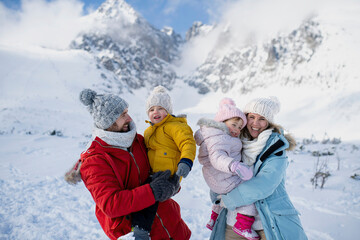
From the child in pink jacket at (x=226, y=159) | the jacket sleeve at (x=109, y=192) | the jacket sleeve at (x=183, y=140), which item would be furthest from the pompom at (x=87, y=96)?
the child in pink jacket at (x=226, y=159)

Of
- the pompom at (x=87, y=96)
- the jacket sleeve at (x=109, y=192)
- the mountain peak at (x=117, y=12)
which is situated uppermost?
the mountain peak at (x=117, y=12)

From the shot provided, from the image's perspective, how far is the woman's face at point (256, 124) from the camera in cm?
231

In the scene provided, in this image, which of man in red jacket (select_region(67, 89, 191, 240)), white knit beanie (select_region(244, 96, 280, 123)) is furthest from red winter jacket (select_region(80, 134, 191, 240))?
white knit beanie (select_region(244, 96, 280, 123))

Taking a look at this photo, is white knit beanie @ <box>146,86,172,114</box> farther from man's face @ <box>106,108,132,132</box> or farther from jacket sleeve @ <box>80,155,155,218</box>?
jacket sleeve @ <box>80,155,155,218</box>

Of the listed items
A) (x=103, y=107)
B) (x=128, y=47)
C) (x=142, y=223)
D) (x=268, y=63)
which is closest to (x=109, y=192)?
(x=142, y=223)

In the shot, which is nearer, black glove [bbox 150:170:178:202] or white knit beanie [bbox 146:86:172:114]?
black glove [bbox 150:170:178:202]

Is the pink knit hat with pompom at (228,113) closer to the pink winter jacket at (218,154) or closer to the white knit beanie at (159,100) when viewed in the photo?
the pink winter jacket at (218,154)

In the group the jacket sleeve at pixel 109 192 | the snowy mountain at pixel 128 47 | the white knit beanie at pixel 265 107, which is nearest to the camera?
the jacket sleeve at pixel 109 192

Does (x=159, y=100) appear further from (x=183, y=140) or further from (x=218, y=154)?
(x=218, y=154)

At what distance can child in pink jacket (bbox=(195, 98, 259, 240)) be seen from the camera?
6.51ft

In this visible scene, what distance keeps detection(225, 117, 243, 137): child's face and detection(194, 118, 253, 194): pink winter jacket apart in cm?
9

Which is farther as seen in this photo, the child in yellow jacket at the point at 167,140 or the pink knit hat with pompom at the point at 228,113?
the pink knit hat with pompom at the point at 228,113

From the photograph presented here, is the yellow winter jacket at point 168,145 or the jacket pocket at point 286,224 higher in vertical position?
the yellow winter jacket at point 168,145

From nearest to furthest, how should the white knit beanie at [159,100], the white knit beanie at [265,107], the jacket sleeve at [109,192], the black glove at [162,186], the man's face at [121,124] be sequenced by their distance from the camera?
the jacket sleeve at [109,192], the black glove at [162,186], the man's face at [121,124], the white knit beanie at [265,107], the white knit beanie at [159,100]
